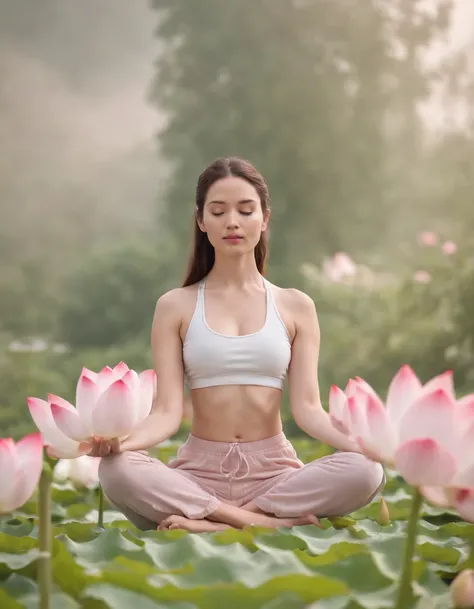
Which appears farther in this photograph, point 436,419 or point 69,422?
point 69,422

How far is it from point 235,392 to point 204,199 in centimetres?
34

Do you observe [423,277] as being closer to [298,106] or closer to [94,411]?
[94,411]

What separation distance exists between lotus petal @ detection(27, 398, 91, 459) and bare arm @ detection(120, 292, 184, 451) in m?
0.22

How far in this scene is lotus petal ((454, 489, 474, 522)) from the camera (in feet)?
2.77

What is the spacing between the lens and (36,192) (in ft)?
23.7

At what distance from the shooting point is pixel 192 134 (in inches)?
271

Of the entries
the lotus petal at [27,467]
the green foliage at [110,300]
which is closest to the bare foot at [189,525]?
the lotus petal at [27,467]

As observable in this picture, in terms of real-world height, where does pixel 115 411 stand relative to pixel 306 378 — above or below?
below

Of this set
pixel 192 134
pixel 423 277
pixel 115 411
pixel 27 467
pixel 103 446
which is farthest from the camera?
pixel 192 134

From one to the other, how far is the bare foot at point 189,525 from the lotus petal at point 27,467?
64 cm

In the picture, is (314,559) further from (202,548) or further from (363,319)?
(363,319)

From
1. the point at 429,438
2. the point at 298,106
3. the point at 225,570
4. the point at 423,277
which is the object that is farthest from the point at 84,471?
the point at 298,106

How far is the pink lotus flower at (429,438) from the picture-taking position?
0.83 m

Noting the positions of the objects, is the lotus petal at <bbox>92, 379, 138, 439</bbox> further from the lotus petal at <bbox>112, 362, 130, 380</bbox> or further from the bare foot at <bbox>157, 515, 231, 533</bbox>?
the bare foot at <bbox>157, 515, 231, 533</bbox>
